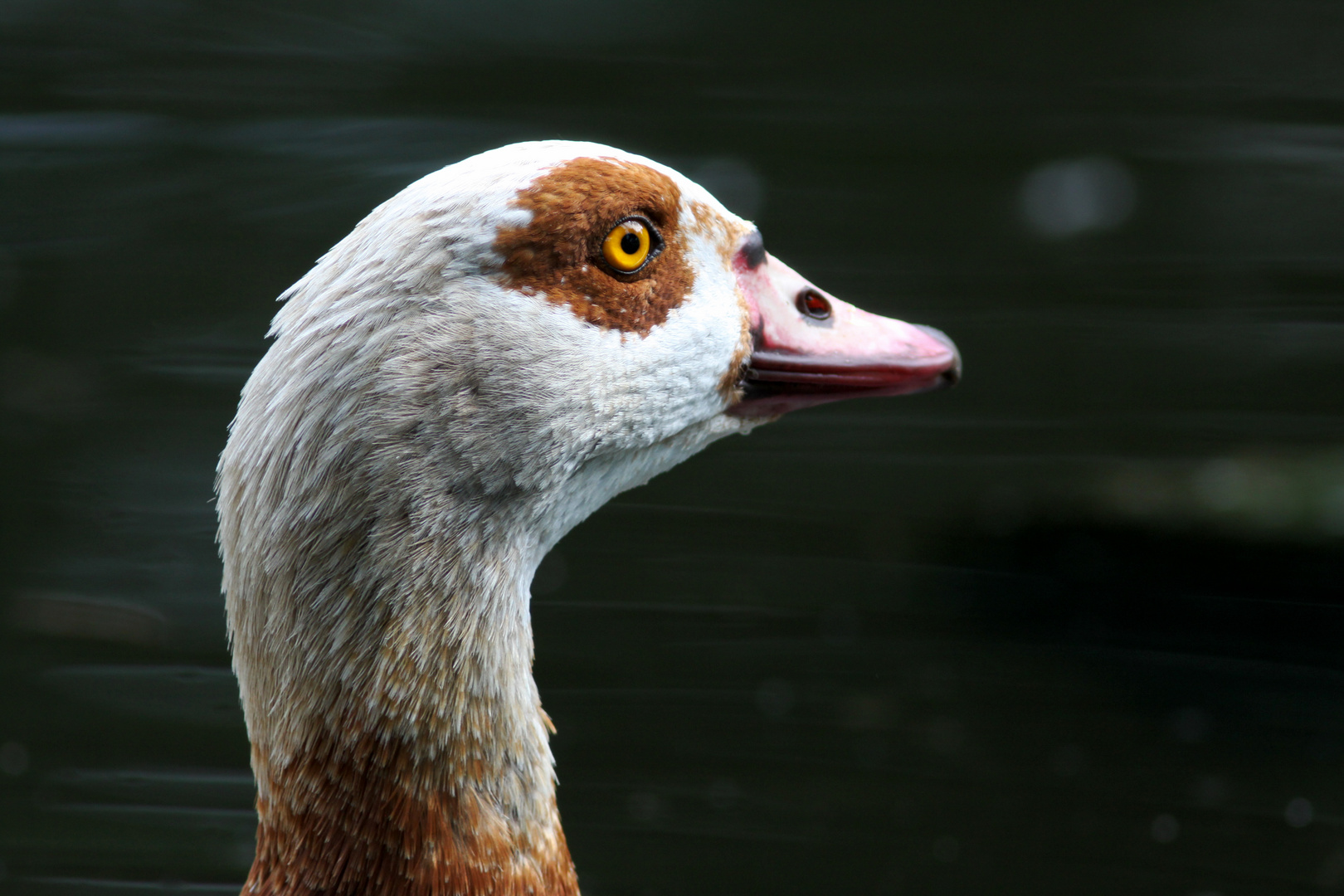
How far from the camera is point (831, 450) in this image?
11.6ft

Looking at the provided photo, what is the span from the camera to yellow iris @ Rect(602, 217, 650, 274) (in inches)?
62.8

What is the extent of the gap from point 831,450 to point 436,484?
2.23m

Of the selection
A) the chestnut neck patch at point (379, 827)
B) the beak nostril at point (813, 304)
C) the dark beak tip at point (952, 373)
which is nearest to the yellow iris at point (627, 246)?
the beak nostril at point (813, 304)

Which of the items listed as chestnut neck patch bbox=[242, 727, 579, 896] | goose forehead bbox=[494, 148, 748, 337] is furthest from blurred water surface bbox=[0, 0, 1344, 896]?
chestnut neck patch bbox=[242, 727, 579, 896]

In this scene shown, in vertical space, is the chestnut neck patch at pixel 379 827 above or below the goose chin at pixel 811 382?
below

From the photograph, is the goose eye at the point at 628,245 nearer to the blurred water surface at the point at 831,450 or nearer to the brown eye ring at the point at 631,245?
the brown eye ring at the point at 631,245

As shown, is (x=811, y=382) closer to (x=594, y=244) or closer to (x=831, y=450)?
(x=594, y=244)

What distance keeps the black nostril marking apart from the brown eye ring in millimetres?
201

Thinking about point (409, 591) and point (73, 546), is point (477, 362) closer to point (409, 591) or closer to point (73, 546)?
point (409, 591)

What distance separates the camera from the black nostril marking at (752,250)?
5.93 feet

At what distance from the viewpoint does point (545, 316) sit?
1.53 metres

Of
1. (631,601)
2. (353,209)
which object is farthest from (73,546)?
(631,601)

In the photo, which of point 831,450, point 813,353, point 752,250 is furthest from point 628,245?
point 831,450

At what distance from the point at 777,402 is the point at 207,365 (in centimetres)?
219
